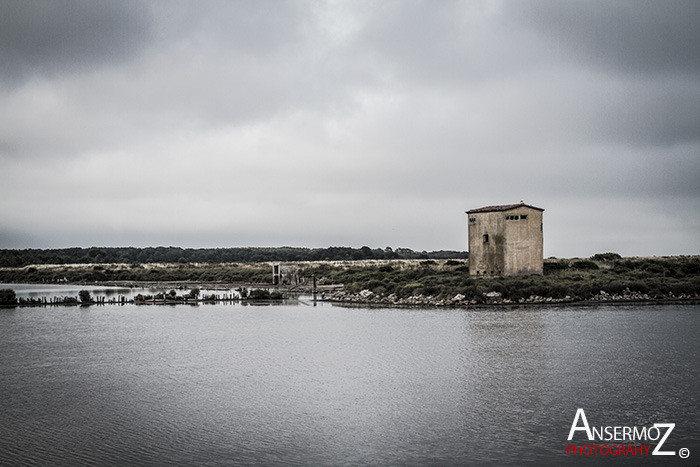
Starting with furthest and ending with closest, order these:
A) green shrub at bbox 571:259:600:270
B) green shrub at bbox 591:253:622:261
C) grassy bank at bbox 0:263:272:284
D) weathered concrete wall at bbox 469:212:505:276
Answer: grassy bank at bbox 0:263:272:284
green shrub at bbox 591:253:622:261
green shrub at bbox 571:259:600:270
weathered concrete wall at bbox 469:212:505:276

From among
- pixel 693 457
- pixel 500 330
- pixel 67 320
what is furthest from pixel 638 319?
pixel 67 320

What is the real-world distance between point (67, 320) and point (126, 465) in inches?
1076

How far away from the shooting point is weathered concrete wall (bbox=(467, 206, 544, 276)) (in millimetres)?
40438

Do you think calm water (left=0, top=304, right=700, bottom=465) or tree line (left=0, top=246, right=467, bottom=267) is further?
tree line (left=0, top=246, right=467, bottom=267)

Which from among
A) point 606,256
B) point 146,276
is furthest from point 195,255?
point 606,256

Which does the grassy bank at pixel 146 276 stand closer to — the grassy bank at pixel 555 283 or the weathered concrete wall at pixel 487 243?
the grassy bank at pixel 555 283

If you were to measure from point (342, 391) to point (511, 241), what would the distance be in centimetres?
2771

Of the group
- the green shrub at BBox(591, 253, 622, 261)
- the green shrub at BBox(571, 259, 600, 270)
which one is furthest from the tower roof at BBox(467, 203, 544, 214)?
the green shrub at BBox(591, 253, 622, 261)

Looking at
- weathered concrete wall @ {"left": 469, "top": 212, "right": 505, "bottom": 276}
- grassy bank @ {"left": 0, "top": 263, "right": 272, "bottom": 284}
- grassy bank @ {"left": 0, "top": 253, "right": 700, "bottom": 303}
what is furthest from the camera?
grassy bank @ {"left": 0, "top": 263, "right": 272, "bottom": 284}

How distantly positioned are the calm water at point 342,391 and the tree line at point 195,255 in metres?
94.8

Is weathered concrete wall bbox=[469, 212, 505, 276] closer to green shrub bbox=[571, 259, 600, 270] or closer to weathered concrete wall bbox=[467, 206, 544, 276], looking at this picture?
A: weathered concrete wall bbox=[467, 206, 544, 276]

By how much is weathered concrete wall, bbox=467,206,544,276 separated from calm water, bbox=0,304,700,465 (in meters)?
11.4

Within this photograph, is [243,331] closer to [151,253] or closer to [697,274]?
[697,274]

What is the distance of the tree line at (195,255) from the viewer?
126 metres
